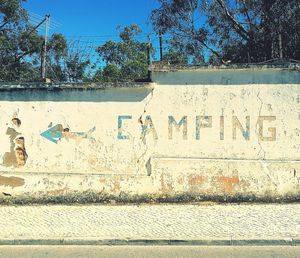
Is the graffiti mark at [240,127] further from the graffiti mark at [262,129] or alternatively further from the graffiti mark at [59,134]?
the graffiti mark at [59,134]

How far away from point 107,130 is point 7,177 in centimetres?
247

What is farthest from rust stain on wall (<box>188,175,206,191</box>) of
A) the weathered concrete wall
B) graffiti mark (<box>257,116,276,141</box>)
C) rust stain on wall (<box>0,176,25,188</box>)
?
rust stain on wall (<box>0,176,25,188</box>)

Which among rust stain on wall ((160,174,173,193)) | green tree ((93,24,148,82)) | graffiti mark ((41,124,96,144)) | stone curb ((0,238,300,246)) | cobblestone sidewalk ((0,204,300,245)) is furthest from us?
green tree ((93,24,148,82))

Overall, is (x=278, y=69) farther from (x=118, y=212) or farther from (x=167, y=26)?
(x=167, y=26)

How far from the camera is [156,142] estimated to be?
9570 mm

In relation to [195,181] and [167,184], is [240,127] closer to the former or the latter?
[195,181]

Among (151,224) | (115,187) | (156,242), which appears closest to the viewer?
(156,242)

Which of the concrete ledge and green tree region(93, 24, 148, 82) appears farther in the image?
green tree region(93, 24, 148, 82)

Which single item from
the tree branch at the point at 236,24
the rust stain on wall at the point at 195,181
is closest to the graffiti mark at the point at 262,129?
the rust stain on wall at the point at 195,181

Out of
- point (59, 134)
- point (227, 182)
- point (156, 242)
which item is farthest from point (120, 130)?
point (156, 242)

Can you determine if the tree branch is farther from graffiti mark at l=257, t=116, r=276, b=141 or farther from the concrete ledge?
the concrete ledge

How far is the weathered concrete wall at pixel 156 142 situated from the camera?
9422mm

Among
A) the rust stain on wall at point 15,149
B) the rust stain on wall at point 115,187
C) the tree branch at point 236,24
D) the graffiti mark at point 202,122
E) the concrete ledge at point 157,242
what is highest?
the tree branch at point 236,24

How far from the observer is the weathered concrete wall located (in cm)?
942
